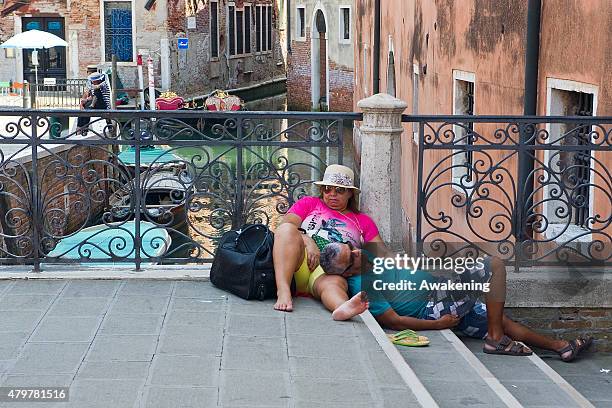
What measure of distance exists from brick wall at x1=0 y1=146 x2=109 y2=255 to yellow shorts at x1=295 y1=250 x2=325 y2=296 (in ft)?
4.45

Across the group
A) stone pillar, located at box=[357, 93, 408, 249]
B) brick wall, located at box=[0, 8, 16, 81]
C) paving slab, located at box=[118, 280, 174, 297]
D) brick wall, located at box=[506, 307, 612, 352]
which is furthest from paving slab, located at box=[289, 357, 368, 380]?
brick wall, located at box=[0, 8, 16, 81]

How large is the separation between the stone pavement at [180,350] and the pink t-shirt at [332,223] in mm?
438

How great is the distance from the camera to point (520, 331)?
6.46 metres

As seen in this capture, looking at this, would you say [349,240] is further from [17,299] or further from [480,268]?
[17,299]

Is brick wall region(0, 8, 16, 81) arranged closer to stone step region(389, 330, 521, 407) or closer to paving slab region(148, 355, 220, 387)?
stone step region(389, 330, 521, 407)

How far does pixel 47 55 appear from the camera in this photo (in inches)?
1384

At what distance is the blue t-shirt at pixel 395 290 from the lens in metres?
6.11

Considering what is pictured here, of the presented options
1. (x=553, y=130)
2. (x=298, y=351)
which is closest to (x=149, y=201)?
(x=553, y=130)

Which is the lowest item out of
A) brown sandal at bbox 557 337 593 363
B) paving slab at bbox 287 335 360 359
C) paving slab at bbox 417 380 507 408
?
brown sandal at bbox 557 337 593 363

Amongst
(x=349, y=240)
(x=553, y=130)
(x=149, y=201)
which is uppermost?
(x=553, y=130)

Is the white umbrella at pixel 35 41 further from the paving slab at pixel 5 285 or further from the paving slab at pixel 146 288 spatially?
the paving slab at pixel 146 288

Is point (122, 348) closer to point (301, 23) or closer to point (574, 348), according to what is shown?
point (574, 348)

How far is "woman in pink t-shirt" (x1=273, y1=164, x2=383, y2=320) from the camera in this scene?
592 cm

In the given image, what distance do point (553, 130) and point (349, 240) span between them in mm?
2479
